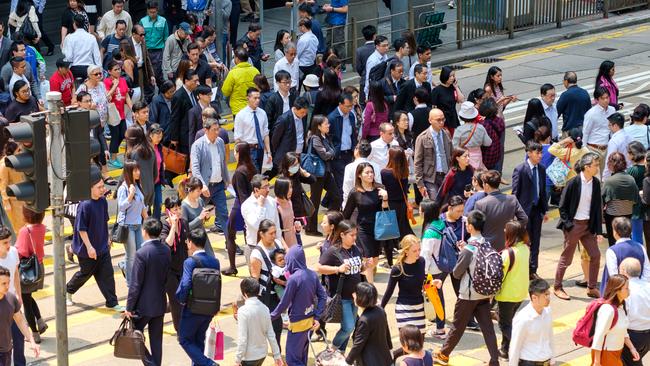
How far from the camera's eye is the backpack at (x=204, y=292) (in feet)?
41.7

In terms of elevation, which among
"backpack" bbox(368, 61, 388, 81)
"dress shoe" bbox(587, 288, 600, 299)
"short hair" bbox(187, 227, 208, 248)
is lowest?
"dress shoe" bbox(587, 288, 600, 299)

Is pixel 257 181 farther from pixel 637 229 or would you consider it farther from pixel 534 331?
pixel 637 229

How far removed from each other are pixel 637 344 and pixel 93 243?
18.9 ft

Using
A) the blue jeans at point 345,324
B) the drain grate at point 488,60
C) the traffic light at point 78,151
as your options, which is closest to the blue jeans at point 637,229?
the blue jeans at point 345,324

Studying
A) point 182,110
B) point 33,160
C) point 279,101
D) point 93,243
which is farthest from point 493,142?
point 33,160

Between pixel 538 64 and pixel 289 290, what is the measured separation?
53.4 feet

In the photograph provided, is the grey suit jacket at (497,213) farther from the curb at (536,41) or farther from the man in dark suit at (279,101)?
the curb at (536,41)

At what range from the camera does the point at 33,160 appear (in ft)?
35.3

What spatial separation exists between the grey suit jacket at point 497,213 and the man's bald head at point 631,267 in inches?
72.4

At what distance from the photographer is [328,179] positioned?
17.8 metres

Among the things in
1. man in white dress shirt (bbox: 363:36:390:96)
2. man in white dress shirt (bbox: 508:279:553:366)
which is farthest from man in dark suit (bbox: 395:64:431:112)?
man in white dress shirt (bbox: 508:279:553:366)

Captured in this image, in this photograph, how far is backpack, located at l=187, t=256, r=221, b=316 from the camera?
12.7 metres

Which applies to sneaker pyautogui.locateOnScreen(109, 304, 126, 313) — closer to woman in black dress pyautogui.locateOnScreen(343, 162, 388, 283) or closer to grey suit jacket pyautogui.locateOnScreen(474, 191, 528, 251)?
woman in black dress pyautogui.locateOnScreen(343, 162, 388, 283)

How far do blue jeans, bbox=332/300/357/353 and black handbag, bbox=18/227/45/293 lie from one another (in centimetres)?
306
